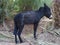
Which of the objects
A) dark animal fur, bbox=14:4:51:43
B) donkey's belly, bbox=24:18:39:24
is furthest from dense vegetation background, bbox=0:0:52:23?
donkey's belly, bbox=24:18:39:24

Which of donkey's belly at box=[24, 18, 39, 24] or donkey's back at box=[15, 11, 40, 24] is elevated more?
donkey's back at box=[15, 11, 40, 24]

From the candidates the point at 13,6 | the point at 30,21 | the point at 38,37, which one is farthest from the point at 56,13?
the point at 13,6

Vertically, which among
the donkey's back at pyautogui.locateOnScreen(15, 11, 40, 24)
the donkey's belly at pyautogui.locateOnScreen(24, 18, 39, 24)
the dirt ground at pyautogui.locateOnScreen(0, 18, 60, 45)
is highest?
the donkey's back at pyautogui.locateOnScreen(15, 11, 40, 24)

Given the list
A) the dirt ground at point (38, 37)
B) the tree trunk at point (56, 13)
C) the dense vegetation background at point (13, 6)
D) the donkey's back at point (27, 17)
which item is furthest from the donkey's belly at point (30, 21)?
the dense vegetation background at point (13, 6)

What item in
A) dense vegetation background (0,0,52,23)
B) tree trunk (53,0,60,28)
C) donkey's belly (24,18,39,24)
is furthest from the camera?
dense vegetation background (0,0,52,23)

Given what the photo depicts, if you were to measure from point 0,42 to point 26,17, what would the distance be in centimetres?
120

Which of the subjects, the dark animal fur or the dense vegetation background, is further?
the dense vegetation background

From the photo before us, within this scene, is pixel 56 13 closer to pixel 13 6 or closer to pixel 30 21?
pixel 30 21

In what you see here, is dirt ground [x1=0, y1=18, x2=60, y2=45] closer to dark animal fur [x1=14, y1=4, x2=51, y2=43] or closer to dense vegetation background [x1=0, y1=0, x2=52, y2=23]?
dark animal fur [x1=14, y1=4, x2=51, y2=43]

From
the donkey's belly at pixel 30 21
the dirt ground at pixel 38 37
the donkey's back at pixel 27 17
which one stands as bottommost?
Answer: the dirt ground at pixel 38 37

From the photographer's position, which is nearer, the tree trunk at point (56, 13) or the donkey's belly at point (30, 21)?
the donkey's belly at point (30, 21)

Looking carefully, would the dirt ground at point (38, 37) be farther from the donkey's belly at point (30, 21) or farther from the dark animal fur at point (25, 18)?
the donkey's belly at point (30, 21)

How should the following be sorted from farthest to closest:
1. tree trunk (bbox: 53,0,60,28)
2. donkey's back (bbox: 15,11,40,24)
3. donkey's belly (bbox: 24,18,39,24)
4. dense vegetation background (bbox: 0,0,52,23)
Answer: dense vegetation background (bbox: 0,0,52,23) → tree trunk (bbox: 53,0,60,28) → donkey's belly (bbox: 24,18,39,24) → donkey's back (bbox: 15,11,40,24)

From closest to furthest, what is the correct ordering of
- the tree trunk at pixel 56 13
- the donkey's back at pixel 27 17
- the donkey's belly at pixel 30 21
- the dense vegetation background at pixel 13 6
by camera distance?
the donkey's back at pixel 27 17 < the donkey's belly at pixel 30 21 < the tree trunk at pixel 56 13 < the dense vegetation background at pixel 13 6
